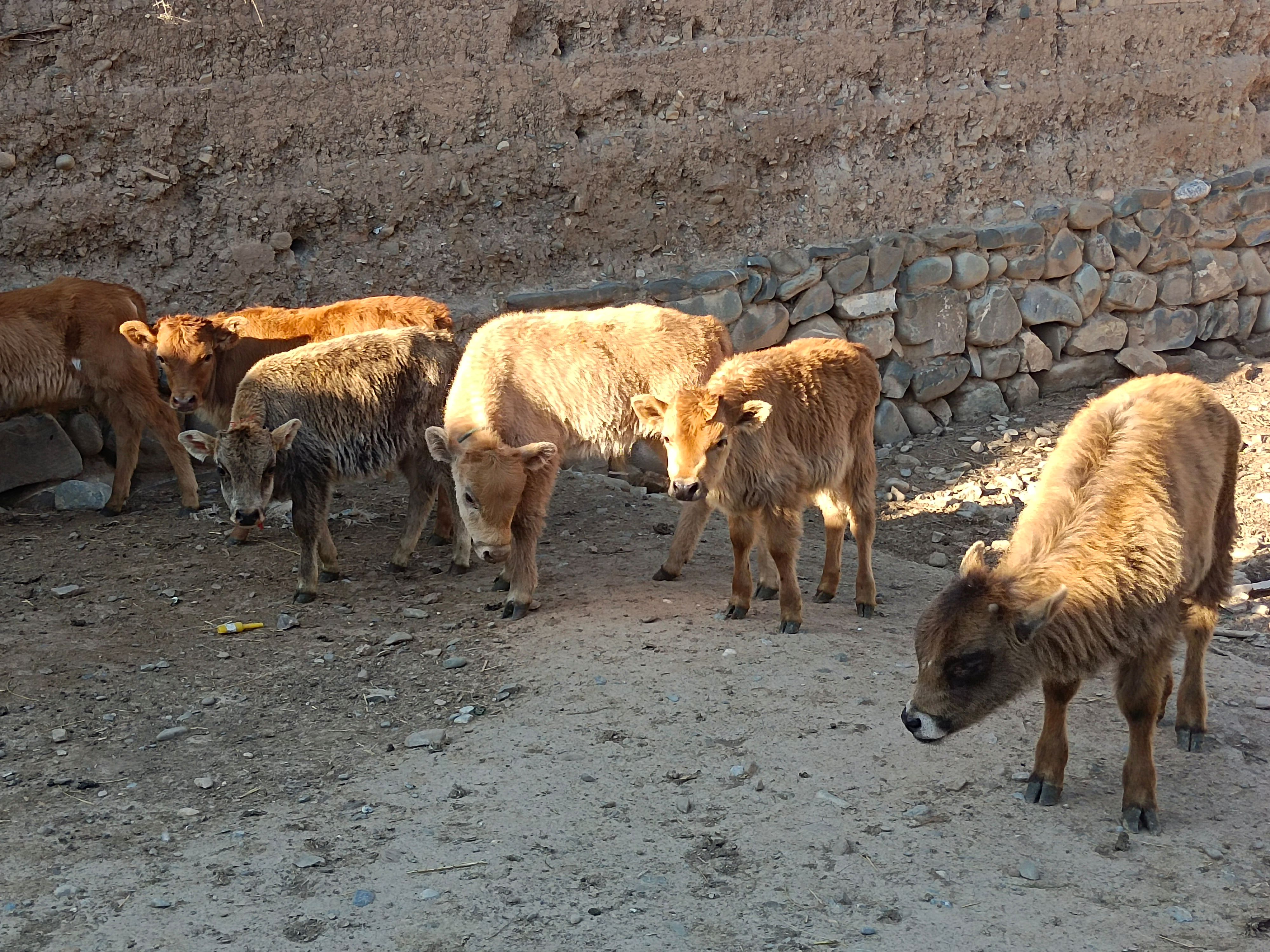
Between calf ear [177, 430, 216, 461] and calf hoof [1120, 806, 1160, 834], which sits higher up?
calf ear [177, 430, 216, 461]

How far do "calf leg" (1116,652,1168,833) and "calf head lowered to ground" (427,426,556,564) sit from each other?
3368 mm

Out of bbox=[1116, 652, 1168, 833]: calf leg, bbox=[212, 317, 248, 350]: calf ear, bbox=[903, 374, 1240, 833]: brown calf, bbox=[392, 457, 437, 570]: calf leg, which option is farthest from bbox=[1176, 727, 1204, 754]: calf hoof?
bbox=[212, 317, 248, 350]: calf ear

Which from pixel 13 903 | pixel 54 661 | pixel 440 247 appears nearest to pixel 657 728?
pixel 13 903

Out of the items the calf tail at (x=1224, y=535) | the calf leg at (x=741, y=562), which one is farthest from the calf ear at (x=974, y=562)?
the calf leg at (x=741, y=562)

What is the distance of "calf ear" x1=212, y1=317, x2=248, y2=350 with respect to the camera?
8406 mm

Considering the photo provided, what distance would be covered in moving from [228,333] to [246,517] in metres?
1.72

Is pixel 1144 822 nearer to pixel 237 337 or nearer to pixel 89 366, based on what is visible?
pixel 237 337

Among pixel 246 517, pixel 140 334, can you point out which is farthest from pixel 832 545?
pixel 140 334

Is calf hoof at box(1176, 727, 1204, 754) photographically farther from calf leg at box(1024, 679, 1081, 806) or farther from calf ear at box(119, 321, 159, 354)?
calf ear at box(119, 321, 159, 354)

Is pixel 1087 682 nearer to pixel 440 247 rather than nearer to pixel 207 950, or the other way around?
pixel 207 950

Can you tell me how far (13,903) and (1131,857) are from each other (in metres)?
4.19

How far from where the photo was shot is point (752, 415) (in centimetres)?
665

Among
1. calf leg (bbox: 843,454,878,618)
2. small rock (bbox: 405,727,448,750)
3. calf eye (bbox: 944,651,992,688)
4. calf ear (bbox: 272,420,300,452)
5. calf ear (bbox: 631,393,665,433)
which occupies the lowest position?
small rock (bbox: 405,727,448,750)

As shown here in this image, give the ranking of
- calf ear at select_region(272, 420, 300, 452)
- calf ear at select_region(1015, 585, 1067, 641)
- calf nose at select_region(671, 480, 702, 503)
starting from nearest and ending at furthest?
1. calf ear at select_region(1015, 585, 1067, 641)
2. calf nose at select_region(671, 480, 702, 503)
3. calf ear at select_region(272, 420, 300, 452)
